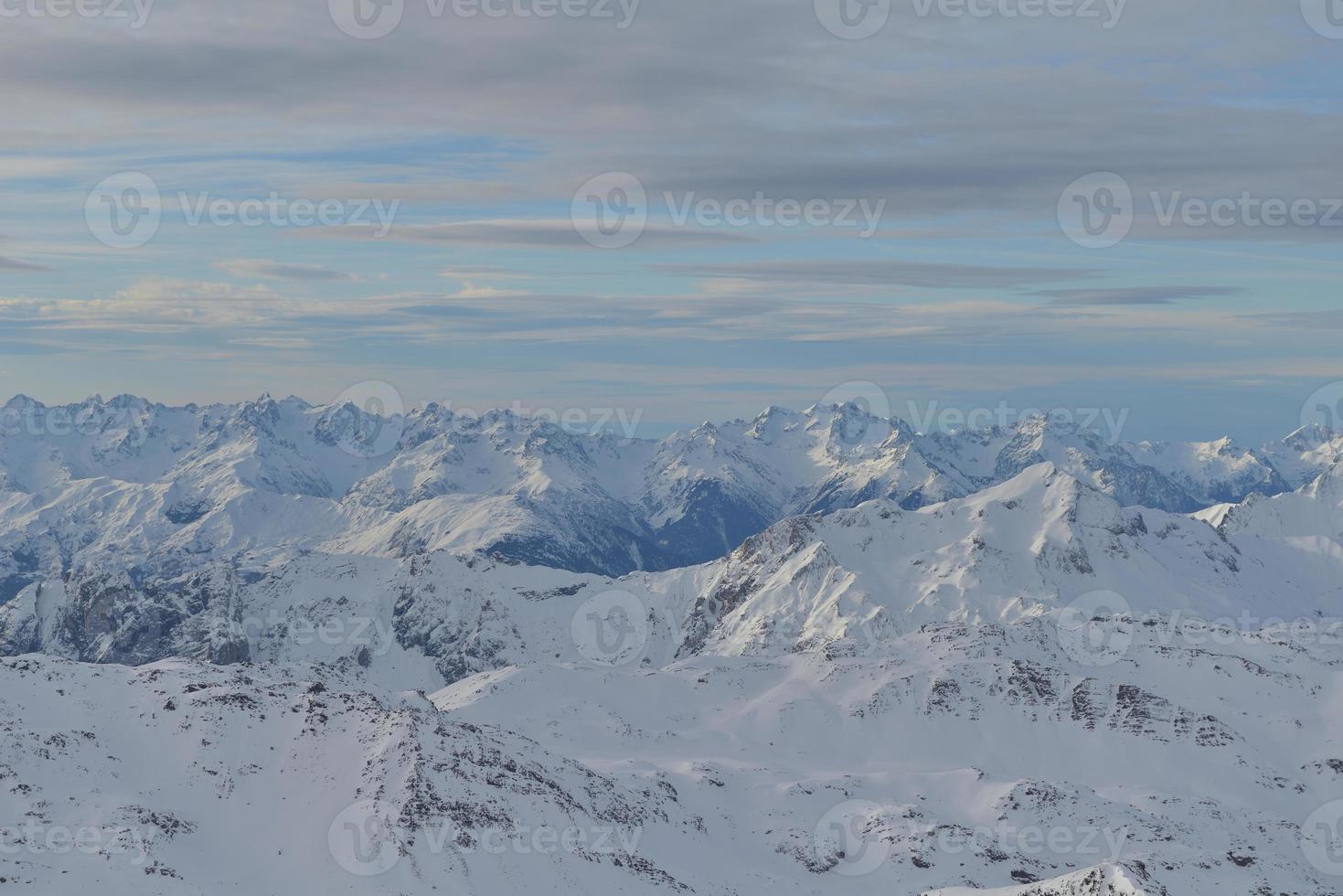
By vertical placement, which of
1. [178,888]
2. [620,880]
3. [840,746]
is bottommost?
[840,746]

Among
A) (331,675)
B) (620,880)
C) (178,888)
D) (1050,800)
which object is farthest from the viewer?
(331,675)

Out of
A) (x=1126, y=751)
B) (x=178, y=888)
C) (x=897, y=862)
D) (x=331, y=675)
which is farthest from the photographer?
(x=1126, y=751)

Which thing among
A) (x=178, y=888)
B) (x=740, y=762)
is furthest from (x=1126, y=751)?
(x=178, y=888)

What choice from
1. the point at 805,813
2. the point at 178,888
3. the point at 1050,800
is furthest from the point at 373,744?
the point at 1050,800

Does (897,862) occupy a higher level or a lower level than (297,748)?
lower

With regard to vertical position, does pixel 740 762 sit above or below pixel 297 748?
below

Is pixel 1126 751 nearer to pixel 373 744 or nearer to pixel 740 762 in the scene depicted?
pixel 740 762

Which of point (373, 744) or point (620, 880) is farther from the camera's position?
point (373, 744)

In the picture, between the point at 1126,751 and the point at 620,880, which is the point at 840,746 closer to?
the point at 1126,751

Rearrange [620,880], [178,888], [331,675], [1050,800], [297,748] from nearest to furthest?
[178,888] < [620,880] < [297,748] < [1050,800] < [331,675]
